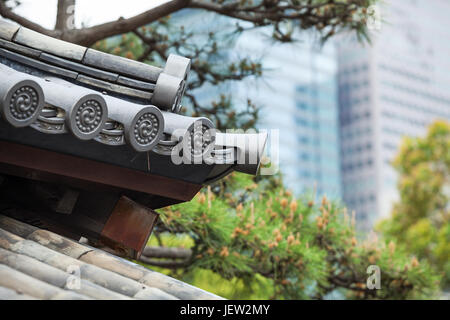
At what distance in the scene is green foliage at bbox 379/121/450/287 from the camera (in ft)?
40.3

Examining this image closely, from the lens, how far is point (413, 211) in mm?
13211

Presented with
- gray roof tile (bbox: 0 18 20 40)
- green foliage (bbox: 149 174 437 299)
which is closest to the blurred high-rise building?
green foliage (bbox: 149 174 437 299)

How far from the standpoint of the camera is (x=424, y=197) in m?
13.2

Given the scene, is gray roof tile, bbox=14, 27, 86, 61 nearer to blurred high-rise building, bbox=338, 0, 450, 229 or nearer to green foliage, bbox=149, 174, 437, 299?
green foliage, bbox=149, 174, 437, 299

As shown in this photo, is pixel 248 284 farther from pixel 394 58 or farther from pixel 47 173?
pixel 394 58

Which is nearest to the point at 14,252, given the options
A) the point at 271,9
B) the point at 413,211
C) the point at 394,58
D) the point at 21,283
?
the point at 21,283

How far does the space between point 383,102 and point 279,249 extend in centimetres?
5497

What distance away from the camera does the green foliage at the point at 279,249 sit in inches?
182

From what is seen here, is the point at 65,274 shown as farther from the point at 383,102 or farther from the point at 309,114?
the point at 383,102

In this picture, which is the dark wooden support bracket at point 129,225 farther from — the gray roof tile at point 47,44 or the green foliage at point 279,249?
the green foliage at point 279,249

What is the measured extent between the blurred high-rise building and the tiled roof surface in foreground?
5242cm

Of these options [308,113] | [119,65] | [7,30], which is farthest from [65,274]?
[308,113]

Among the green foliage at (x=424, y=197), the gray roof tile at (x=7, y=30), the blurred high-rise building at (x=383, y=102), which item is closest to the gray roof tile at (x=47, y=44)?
the gray roof tile at (x=7, y=30)

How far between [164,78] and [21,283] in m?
1.07
